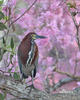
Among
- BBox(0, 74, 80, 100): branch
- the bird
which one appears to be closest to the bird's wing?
the bird

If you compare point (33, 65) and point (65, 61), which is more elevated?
point (33, 65)

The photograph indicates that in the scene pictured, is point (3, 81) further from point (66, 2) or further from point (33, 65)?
point (66, 2)

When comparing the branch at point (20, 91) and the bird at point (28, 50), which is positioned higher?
the bird at point (28, 50)

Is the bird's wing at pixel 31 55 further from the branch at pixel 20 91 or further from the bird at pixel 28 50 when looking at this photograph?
the branch at pixel 20 91

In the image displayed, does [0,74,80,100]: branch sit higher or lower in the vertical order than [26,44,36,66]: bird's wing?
lower

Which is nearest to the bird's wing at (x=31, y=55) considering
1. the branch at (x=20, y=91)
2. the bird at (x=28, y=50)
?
the bird at (x=28, y=50)

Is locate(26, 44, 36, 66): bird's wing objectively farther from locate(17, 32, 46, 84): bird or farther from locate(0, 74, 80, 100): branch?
locate(0, 74, 80, 100): branch

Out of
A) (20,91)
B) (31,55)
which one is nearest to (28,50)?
(31,55)

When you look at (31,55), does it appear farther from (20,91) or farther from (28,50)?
(20,91)

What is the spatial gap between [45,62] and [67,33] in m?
0.32

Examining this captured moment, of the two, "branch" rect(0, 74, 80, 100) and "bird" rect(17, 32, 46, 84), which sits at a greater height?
"bird" rect(17, 32, 46, 84)

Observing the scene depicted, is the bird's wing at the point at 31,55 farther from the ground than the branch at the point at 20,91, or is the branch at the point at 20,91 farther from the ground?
the bird's wing at the point at 31,55

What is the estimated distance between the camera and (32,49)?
3.61 feet

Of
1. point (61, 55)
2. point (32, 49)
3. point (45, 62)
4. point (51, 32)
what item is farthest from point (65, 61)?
point (32, 49)
